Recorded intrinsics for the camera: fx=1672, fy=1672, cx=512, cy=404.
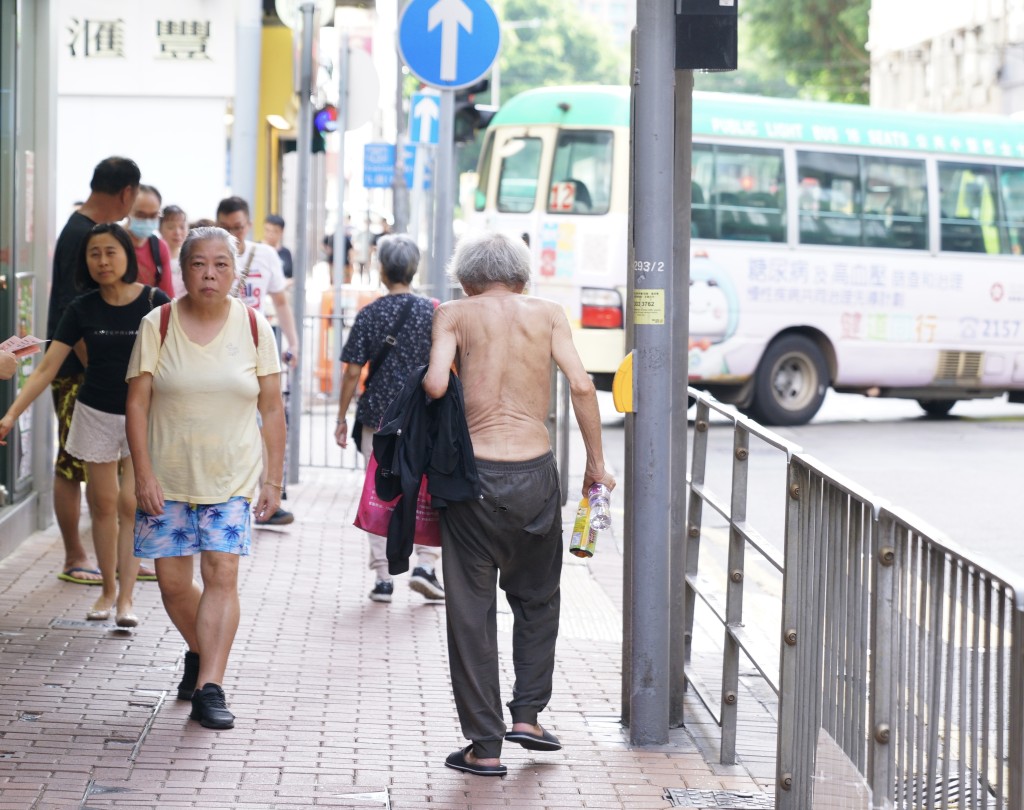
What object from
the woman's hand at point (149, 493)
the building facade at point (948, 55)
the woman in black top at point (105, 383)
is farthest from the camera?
the building facade at point (948, 55)

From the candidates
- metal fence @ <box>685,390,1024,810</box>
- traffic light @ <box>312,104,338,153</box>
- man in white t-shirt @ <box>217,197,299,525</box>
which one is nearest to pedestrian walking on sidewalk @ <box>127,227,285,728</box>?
metal fence @ <box>685,390,1024,810</box>

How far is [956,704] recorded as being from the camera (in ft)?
9.82

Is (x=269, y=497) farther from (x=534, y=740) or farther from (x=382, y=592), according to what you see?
(x=382, y=592)

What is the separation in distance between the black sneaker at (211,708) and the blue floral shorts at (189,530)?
473mm

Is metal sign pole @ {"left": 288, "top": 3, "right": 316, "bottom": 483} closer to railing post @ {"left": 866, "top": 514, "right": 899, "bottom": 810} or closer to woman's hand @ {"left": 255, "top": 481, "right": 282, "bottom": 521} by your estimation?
woman's hand @ {"left": 255, "top": 481, "right": 282, "bottom": 521}

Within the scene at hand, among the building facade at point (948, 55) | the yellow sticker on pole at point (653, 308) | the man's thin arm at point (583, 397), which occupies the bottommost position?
the man's thin arm at point (583, 397)

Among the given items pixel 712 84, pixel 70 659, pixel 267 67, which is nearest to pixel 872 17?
pixel 712 84

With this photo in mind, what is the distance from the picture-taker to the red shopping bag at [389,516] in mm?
5297

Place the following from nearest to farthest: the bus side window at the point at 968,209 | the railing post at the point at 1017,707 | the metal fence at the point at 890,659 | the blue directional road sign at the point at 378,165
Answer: the railing post at the point at 1017,707
the metal fence at the point at 890,659
the bus side window at the point at 968,209
the blue directional road sign at the point at 378,165

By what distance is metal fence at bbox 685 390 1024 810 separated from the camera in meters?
2.78

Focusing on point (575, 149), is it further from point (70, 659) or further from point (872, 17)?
point (872, 17)

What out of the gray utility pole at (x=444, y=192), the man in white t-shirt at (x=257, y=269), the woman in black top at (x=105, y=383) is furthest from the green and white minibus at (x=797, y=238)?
the woman in black top at (x=105, y=383)

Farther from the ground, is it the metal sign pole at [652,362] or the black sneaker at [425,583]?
the metal sign pole at [652,362]

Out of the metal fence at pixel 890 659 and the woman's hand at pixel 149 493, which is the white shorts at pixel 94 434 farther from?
the metal fence at pixel 890 659
